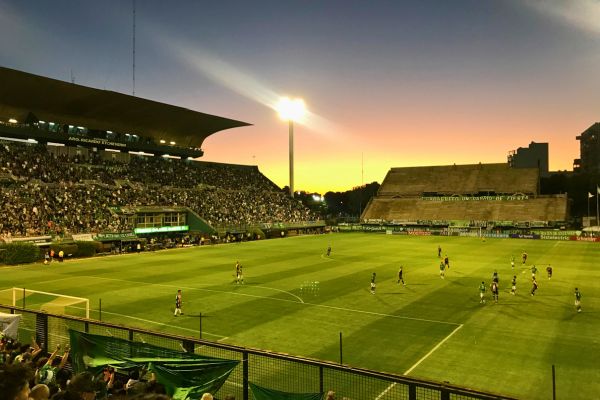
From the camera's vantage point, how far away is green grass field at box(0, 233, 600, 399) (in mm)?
17875

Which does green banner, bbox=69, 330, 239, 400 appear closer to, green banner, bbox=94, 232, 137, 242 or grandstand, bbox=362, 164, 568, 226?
green banner, bbox=94, 232, 137, 242

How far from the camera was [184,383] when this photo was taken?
9.26 m

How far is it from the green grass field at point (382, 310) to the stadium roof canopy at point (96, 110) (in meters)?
25.6

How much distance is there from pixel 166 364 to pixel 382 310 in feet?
61.3

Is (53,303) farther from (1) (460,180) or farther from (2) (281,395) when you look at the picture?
(1) (460,180)

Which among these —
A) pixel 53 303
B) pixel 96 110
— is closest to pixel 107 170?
pixel 96 110

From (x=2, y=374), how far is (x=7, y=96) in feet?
229

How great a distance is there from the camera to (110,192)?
225 ft

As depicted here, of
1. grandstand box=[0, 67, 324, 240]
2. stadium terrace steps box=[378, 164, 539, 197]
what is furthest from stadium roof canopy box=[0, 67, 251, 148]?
stadium terrace steps box=[378, 164, 539, 197]

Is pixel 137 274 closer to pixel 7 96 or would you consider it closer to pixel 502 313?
pixel 502 313

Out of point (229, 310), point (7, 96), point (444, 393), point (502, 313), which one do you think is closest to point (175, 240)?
point (7, 96)

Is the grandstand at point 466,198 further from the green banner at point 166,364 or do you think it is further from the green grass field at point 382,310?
the green banner at point 166,364

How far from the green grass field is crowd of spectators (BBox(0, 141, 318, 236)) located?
32.3 ft

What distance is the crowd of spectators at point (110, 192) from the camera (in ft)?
186
